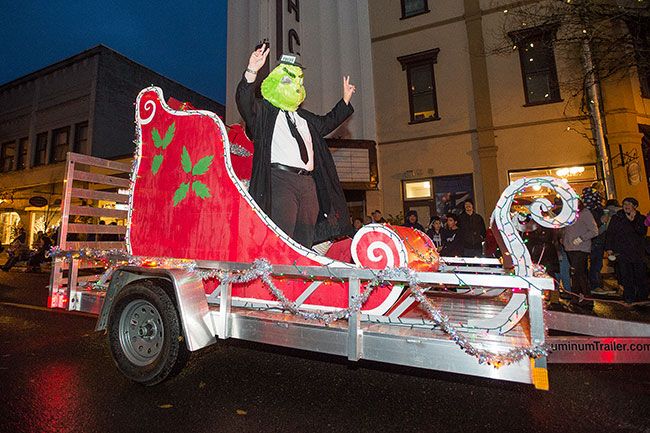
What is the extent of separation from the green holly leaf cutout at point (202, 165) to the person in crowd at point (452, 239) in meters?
5.82

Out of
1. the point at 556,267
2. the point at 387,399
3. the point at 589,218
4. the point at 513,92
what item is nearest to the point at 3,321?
the point at 387,399

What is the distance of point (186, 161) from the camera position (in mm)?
3043

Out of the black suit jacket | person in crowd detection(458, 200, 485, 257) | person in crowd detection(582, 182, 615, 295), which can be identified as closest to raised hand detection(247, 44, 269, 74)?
the black suit jacket

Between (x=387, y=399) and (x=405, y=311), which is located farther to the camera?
(x=405, y=311)

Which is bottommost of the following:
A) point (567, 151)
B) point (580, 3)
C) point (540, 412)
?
point (540, 412)

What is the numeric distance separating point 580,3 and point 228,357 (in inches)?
333

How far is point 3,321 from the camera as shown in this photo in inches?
199

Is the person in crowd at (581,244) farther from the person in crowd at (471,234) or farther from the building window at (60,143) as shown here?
the building window at (60,143)

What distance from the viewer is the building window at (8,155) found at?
18.9 meters

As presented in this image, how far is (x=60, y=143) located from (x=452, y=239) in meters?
18.5

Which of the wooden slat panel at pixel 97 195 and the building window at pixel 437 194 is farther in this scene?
the building window at pixel 437 194

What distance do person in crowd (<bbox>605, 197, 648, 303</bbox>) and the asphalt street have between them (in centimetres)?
370

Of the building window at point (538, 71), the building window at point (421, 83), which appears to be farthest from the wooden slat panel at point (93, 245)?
the building window at point (538, 71)

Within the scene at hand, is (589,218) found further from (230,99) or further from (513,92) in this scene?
(230,99)
